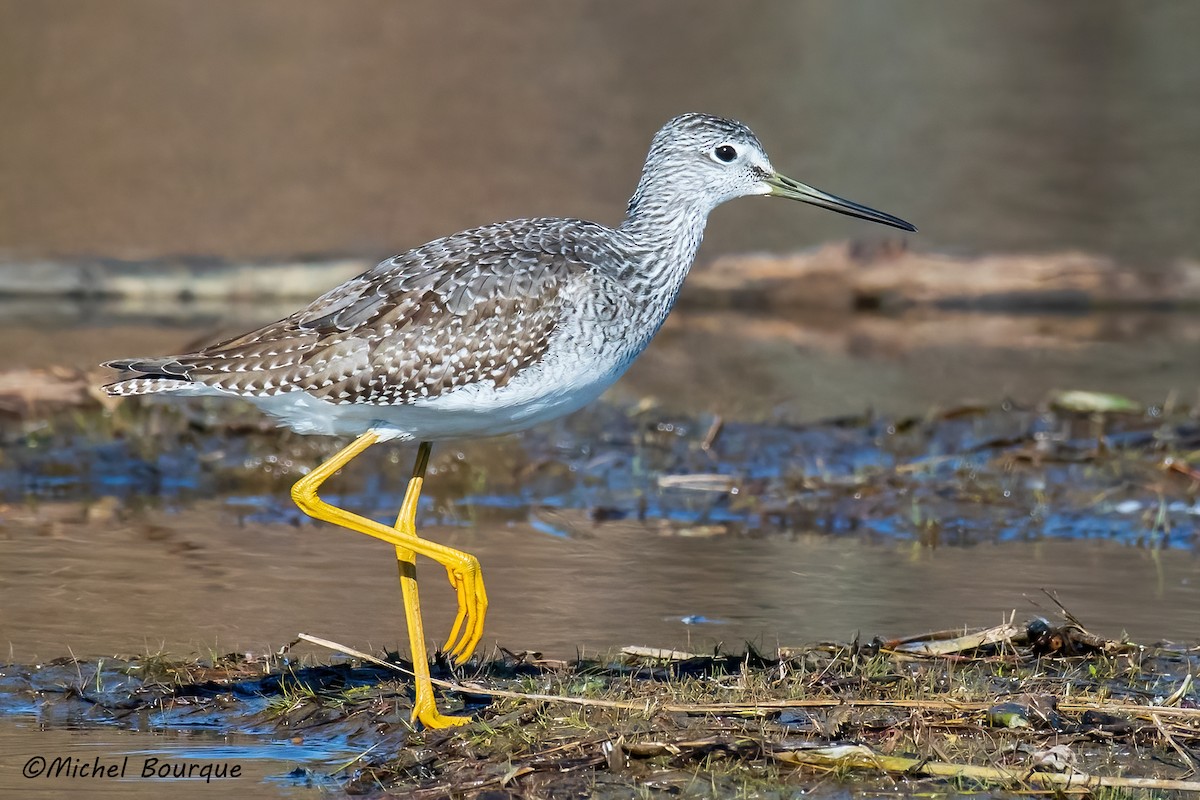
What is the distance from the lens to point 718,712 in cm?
572

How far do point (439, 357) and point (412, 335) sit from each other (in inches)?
5.5

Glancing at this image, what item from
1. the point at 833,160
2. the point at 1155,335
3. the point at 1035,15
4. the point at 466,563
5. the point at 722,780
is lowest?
the point at 722,780

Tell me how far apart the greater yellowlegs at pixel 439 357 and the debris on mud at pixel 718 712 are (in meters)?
0.51

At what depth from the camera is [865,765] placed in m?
5.44

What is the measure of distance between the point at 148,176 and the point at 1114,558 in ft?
50.9

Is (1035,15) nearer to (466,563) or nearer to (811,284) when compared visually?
(811,284)

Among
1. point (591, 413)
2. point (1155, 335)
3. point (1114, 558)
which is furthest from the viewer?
point (1155, 335)

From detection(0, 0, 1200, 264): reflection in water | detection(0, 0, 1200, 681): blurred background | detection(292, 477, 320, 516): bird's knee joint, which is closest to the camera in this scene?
detection(292, 477, 320, 516): bird's knee joint

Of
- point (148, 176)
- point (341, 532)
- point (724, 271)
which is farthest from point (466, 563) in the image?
point (148, 176)

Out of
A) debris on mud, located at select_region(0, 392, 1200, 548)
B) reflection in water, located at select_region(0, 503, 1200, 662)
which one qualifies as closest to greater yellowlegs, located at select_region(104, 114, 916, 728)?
reflection in water, located at select_region(0, 503, 1200, 662)

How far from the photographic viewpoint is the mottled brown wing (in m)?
6.53

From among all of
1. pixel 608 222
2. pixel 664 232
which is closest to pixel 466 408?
pixel 664 232

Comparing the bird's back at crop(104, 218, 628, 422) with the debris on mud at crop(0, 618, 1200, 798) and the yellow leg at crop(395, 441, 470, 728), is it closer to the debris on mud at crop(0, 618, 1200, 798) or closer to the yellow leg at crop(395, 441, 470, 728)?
the yellow leg at crop(395, 441, 470, 728)

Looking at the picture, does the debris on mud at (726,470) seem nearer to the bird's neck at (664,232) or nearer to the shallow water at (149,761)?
the bird's neck at (664,232)
